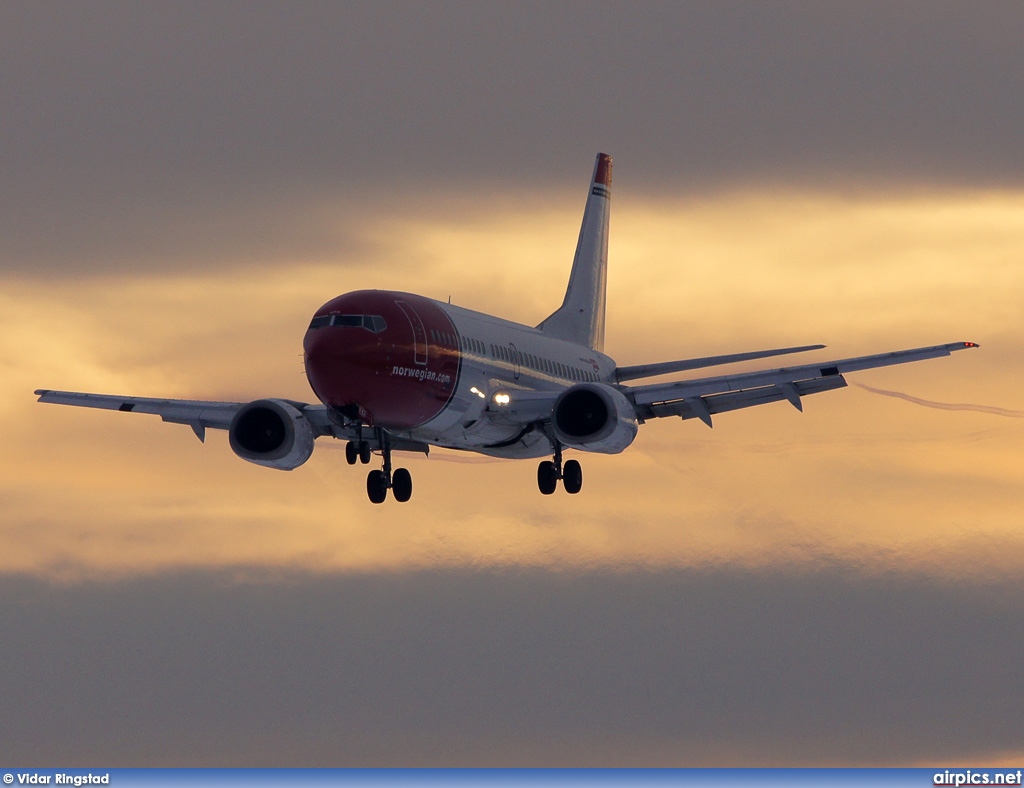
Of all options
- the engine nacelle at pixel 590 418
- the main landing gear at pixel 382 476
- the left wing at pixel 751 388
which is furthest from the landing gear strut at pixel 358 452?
the left wing at pixel 751 388

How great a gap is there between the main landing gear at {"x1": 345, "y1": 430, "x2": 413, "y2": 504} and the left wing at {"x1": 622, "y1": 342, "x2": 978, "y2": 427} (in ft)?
28.6

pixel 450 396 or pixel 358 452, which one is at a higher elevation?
pixel 450 396

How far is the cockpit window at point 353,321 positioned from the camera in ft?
177

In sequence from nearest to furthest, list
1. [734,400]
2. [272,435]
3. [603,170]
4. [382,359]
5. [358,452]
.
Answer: [382,359]
[358,452]
[272,435]
[734,400]
[603,170]

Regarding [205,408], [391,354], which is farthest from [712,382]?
[205,408]

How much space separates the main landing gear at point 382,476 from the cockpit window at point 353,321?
4175 mm

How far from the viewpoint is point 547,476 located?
6272 cm

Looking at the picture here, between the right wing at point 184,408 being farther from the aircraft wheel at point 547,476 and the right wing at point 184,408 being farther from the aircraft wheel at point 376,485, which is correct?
the aircraft wheel at point 547,476

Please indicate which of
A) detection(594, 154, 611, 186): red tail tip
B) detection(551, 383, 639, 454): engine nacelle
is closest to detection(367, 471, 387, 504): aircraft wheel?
detection(551, 383, 639, 454): engine nacelle

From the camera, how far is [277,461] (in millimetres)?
59875

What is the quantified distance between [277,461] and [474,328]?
27.5 ft

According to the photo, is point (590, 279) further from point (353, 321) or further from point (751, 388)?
point (353, 321)

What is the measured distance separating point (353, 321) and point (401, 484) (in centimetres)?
822

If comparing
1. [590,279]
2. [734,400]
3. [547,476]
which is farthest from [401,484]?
[590,279]
